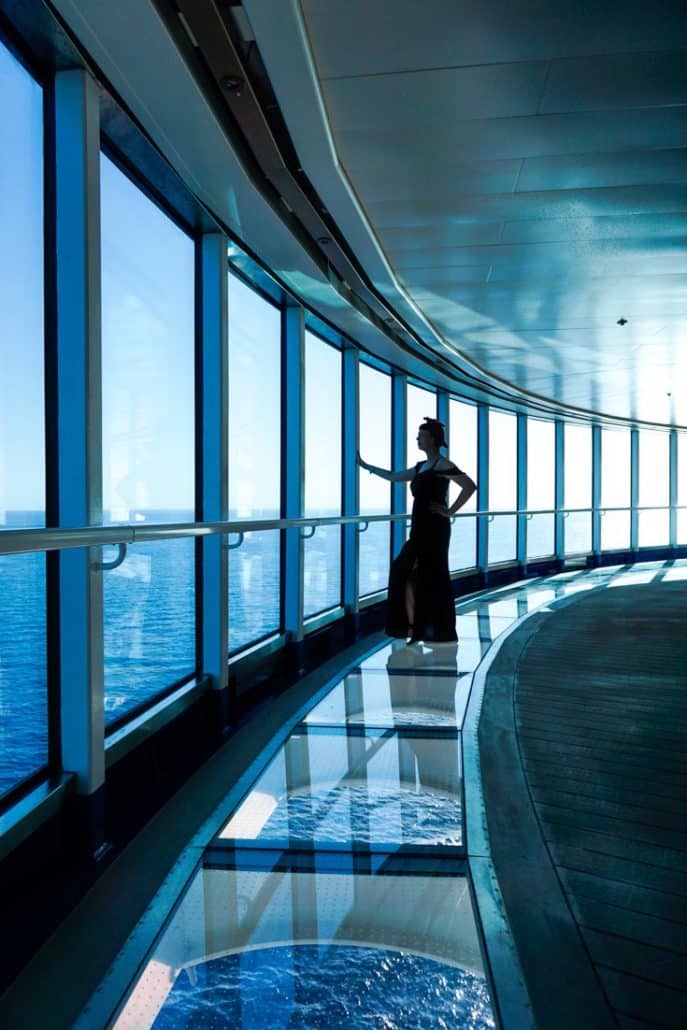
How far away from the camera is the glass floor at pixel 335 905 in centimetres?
132

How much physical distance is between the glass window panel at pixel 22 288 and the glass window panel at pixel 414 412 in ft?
15.1

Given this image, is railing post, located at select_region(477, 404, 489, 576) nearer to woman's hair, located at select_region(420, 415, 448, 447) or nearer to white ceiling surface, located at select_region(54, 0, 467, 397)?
woman's hair, located at select_region(420, 415, 448, 447)

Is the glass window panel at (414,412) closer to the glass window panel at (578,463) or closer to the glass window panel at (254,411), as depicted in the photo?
the glass window panel at (254,411)

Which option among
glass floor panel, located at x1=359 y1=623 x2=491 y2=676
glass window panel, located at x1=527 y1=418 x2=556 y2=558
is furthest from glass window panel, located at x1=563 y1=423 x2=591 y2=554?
glass floor panel, located at x1=359 y1=623 x2=491 y2=676

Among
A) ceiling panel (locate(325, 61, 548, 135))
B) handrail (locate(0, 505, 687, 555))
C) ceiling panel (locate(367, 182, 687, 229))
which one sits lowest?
handrail (locate(0, 505, 687, 555))

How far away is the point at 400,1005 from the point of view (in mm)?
1315

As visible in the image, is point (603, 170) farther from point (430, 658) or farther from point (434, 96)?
point (430, 658)

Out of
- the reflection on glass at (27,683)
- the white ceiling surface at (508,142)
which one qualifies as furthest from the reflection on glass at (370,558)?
the reflection on glass at (27,683)

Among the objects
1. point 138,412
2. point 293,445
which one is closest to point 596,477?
point 293,445

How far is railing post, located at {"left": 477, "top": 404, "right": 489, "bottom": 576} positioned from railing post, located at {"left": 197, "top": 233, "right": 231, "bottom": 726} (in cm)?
633

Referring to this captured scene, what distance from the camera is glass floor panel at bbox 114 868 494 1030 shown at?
129 cm

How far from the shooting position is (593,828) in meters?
1.99

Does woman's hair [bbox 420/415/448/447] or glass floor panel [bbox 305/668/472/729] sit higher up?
woman's hair [bbox 420/415/448/447]

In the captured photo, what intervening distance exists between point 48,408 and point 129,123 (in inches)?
37.5
